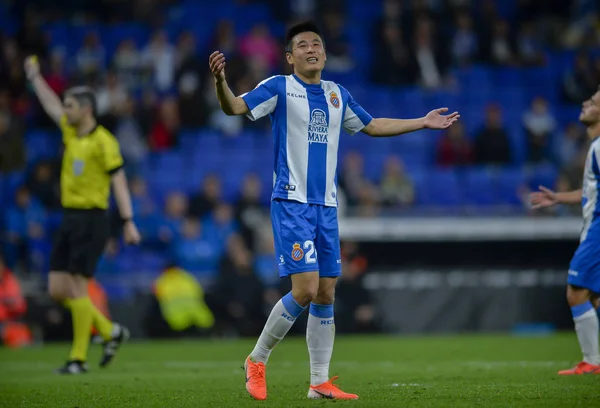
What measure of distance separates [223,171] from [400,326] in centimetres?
489

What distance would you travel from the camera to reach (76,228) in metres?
9.95

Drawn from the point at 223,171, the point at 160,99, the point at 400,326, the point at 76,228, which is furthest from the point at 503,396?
the point at 160,99

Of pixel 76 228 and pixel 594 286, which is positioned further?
pixel 76 228

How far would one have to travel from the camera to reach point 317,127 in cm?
704

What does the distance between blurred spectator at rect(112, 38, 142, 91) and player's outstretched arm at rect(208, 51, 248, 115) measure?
14054 millimetres

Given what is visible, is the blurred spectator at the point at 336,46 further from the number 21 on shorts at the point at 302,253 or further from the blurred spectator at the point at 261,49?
the number 21 on shorts at the point at 302,253

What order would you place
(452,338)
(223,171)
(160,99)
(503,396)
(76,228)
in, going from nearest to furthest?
(503,396) → (76,228) → (452,338) → (223,171) → (160,99)

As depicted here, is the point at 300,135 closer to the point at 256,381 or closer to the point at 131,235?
the point at 256,381

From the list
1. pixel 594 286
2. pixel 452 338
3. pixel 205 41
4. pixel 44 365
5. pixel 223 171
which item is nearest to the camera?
pixel 594 286

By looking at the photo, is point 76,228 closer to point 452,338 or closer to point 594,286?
point 594,286

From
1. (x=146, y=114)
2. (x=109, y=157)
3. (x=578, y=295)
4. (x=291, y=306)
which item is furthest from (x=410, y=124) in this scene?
(x=146, y=114)

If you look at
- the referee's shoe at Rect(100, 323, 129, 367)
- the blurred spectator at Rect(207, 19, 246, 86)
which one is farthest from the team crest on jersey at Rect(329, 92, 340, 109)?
the blurred spectator at Rect(207, 19, 246, 86)

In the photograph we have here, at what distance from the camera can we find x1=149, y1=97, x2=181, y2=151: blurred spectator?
19.4m

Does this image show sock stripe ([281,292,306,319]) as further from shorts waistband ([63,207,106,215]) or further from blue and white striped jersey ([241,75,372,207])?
shorts waistband ([63,207,106,215])
